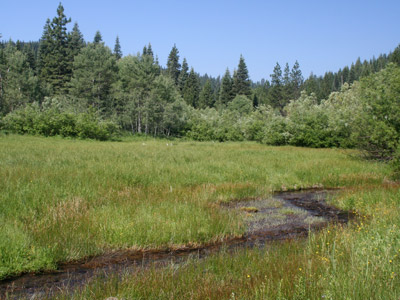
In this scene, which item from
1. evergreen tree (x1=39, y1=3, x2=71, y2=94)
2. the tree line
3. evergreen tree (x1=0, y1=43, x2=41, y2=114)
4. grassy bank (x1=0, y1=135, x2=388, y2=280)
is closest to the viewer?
grassy bank (x1=0, y1=135, x2=388, y2=280)

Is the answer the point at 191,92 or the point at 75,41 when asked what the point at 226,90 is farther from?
the point at 75,41

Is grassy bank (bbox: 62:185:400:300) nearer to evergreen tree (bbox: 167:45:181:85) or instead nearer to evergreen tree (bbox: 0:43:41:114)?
evergreen tree (bbox: 0:43:41:114)

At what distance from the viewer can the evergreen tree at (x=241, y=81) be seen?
266ft

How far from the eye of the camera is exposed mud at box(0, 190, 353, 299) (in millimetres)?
4789

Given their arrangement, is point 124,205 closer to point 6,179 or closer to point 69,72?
point 6,179

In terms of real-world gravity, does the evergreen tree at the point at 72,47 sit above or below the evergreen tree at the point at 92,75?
above

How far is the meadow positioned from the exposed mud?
27 cm

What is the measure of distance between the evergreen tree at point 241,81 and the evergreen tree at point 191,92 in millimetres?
10887

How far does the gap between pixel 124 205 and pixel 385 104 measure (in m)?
15.3

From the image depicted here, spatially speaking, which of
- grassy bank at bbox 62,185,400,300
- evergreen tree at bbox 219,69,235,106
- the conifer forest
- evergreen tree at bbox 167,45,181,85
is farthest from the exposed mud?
evergreen tree at bbox 167,45,181,85

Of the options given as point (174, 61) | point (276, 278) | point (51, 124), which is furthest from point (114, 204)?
point (174, 61)

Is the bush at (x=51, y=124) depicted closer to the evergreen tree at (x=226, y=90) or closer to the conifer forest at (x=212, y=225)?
the conifer forest at (x=212, y=225)

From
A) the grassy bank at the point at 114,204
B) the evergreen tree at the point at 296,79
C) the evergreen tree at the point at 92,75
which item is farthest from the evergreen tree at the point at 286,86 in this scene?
the grassy bank at the point at 114,204

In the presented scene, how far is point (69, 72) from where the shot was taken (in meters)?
59.1
